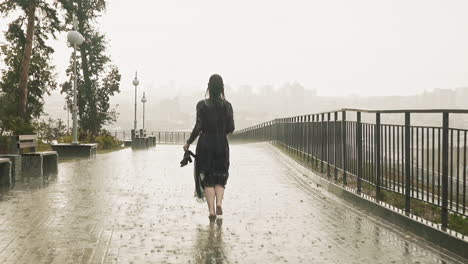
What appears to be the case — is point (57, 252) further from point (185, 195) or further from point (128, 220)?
point (185, 195)

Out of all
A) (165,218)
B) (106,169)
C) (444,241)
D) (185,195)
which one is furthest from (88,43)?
(444,241)

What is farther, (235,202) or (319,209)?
(235,202)

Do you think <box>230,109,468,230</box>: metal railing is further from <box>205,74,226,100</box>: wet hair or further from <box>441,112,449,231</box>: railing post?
<box>205,74,226,100</box>: wet hair

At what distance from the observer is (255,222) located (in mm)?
8156

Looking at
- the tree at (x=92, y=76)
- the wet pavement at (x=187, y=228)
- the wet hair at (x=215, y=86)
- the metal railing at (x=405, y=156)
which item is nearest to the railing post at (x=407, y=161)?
the metal railing at (x=405, y=156)

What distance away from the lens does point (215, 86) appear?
26.9 ft

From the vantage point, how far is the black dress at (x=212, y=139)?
824cm

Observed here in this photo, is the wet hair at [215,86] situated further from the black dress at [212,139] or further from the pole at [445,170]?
the pole at [445,170]

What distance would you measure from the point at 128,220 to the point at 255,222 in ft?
5.61

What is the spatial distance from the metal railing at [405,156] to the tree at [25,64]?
61.1 ft

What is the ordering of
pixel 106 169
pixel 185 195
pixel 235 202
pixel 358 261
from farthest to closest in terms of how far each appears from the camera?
1. pixel 106 169
2. pixel 185 195
3. pixel 235 202
4. pixel 358 261

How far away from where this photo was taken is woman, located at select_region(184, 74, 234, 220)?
8227 mm

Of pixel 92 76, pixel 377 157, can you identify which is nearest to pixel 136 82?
pixel 92 76

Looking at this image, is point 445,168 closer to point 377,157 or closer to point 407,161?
point 407,161
